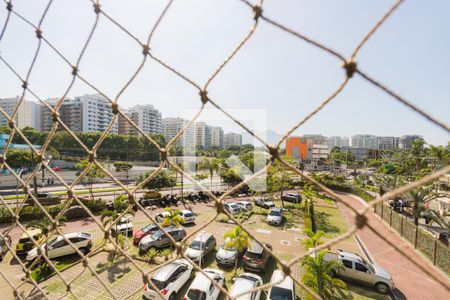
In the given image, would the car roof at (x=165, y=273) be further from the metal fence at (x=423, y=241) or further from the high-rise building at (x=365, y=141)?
the high-rise building at (x=365, y=141)

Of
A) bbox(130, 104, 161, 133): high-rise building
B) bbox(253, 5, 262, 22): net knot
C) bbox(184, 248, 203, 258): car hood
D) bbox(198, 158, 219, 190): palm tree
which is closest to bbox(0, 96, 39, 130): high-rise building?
bbox(130, 104, 161, 133): high-rise building

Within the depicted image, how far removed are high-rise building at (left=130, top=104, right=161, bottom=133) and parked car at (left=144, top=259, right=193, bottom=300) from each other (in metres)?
47.5

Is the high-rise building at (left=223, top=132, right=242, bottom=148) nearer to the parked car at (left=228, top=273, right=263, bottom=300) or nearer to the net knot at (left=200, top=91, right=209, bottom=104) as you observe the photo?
the parked car at (left=228, top=273, right=263, bottom=300)

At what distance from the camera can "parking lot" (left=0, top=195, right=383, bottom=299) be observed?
5.32 metres

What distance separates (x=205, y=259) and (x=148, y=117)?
50.1 metres

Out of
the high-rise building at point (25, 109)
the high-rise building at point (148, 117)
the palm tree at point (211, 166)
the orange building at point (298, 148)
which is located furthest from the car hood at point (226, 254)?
the high-rise building at point (25, 109)

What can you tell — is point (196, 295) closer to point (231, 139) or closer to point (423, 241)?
point (423, 241)

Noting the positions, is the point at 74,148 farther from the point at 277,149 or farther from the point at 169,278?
the point at 277,149

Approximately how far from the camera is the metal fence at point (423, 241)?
656 centimetres

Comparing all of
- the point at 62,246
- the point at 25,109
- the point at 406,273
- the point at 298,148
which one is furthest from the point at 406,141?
the point at 25,109

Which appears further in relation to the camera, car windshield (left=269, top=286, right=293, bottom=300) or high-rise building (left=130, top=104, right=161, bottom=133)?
high-rise building (left=130, top=104, right=161, bottom=133)

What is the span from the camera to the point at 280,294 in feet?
15.8

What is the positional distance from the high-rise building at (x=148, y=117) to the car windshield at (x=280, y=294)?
48730 millimetres

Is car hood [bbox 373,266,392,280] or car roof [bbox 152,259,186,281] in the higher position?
car roof [bbox 152,259,186,281]
